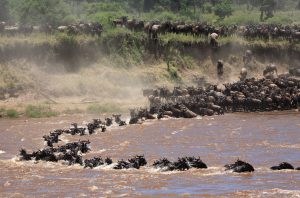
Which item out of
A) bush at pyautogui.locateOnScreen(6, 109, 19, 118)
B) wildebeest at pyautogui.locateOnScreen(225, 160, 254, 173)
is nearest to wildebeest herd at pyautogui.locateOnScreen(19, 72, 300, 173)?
wildebeest at pyautogui.locateOnScreen(225, 160, 254, 173)

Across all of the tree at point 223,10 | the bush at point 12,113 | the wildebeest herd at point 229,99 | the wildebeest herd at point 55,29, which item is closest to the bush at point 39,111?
the bush at point 12,113

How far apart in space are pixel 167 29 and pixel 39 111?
14792 millimetres

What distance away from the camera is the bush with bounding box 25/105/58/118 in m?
37.2

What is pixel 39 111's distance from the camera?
3762 centimetres

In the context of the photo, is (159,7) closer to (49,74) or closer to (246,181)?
(49,74)

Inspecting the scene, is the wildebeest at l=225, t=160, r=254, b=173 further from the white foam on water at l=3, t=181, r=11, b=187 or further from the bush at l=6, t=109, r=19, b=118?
the bush at l=6, t=109, r=19, b=118

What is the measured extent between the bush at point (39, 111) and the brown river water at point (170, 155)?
1.04 m

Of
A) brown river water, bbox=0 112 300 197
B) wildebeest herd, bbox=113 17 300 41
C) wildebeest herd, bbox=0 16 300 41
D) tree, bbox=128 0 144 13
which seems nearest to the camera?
brown river water, bbox=0 112 300 197

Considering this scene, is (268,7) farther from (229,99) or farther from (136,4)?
(229,99)

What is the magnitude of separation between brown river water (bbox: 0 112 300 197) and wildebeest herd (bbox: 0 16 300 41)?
38.3 ft

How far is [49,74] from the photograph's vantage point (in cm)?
4359

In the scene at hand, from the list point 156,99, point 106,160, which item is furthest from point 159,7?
point 106,160

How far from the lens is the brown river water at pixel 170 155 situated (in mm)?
17984

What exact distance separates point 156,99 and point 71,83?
630 cm
